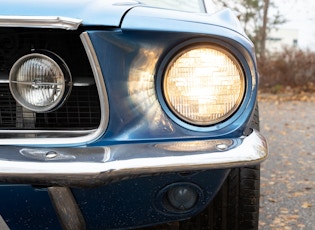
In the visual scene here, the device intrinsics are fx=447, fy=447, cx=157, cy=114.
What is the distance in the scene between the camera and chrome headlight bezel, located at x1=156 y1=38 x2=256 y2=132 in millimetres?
1527

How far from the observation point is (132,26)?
4.78 ft

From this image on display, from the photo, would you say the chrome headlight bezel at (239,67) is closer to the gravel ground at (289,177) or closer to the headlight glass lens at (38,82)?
the headlight glass lens at (38,82)

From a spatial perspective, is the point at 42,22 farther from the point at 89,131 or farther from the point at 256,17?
the point at 256,17

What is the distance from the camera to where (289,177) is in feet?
12.6

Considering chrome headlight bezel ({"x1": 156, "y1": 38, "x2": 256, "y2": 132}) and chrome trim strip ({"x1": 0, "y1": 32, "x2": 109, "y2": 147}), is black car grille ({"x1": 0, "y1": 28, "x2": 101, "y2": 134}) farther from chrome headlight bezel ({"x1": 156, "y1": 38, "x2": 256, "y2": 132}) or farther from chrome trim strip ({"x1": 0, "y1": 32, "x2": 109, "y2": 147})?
chrome headlight bezel ({"x1": 156, "y1": 38, "x2": 256, "y2": 132})

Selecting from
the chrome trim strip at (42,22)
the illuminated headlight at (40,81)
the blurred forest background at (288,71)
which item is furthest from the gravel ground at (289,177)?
the blurred forest background at (288,71)

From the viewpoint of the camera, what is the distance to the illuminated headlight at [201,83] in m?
1.55

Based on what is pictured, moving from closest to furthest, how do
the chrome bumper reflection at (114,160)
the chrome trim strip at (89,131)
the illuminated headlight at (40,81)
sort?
the chrome bumper reflection at (114,160)
the chrome trim strip at (89,131)
the illuminated headlight at (40,81)

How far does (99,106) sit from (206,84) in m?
0.39

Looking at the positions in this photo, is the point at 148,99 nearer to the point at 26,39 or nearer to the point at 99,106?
the point at 99,106

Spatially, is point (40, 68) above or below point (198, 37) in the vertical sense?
below

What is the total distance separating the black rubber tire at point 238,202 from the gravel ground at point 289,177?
0.82 meters

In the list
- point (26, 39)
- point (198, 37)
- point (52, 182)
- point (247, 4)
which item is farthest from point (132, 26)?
point (247, 4)

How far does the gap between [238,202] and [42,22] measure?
3.46 ft
